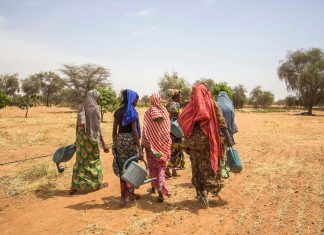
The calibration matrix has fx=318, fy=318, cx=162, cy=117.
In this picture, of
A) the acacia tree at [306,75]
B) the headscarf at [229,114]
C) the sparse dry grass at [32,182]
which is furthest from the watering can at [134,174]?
the acacia tree at [306,75]

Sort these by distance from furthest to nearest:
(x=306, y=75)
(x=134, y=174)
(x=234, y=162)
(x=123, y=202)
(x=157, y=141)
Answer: (x=306, y=75) < (x=234, y=162) < (x=157, y=141) < (x=123, y=202) < (x=134, y=174)

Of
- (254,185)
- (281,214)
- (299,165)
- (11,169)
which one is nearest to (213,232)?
(281,214)

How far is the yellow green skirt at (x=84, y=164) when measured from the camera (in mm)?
6168

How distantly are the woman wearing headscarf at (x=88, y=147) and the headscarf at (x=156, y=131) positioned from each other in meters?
0.99

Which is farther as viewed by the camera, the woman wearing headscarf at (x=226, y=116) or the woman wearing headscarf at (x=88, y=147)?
the woman wearing headscarf at (x=88, y=147)

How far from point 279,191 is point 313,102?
40.6 metres

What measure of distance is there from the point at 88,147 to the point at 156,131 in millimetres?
1546

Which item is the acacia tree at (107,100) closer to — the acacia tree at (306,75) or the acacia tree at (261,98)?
the acacia tree at (306,75)

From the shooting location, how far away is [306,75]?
41.9 metres

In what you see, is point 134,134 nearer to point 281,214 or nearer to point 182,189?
point 182,189

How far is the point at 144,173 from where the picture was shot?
16.5 feet

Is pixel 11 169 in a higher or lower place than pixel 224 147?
lower

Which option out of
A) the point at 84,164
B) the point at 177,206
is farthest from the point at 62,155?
the point at 177,206

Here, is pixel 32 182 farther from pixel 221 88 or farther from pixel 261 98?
pixel 261 98
